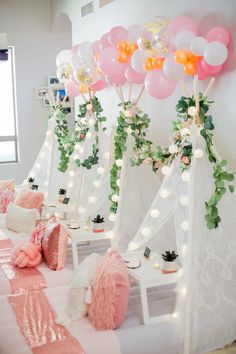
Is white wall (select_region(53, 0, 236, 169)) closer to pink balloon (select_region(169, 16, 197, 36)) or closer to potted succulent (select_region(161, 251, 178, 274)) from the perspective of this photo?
pink balloon (select_region(169, 16, 197, 36))

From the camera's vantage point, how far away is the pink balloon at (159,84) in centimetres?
334

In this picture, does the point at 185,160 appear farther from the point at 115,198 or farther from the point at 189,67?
the point at 115,198

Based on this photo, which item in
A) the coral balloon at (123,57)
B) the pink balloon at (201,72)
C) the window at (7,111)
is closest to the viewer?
the pink balloon at (201,72)

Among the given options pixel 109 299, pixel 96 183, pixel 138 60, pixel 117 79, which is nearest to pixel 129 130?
pixel 117 79

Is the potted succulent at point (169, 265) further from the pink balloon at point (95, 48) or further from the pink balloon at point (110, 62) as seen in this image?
the pink balloon at point (95, 48)

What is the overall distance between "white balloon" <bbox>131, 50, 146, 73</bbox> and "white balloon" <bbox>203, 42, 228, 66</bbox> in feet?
2.10

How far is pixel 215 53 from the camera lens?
291 centimetres

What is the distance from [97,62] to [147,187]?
1.18m

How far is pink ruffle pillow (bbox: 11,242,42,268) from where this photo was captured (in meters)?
3.84

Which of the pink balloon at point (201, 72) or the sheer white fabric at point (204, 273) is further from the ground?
the pink balloon at point (201, 72)

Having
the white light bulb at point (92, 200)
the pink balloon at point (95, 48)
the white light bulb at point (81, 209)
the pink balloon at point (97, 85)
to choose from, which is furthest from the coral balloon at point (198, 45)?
the white light bulb at point (81, 209)

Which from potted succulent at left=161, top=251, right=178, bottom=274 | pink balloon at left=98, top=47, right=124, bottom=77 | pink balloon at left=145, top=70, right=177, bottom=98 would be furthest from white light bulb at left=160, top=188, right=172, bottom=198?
pink balloon at left=98, top=47, right=124, bottom=77

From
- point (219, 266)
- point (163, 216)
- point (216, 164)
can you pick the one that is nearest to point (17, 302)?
point (163, 216)

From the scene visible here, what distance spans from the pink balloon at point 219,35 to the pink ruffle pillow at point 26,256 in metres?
2.19
